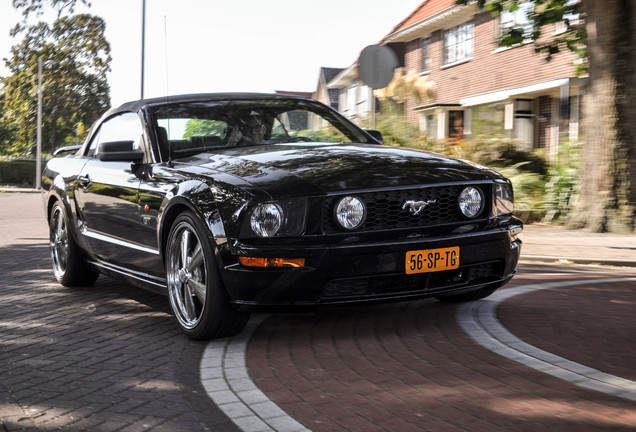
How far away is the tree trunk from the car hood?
6892 millimetres

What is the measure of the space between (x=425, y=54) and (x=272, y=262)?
2715cm

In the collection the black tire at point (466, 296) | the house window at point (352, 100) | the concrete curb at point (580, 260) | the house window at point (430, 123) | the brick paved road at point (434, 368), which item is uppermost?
the house window at point (352, 100)

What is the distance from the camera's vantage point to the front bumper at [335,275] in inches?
191

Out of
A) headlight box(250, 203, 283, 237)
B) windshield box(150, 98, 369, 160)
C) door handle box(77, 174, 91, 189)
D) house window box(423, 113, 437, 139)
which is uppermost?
house window box(423, 113, 437, 139)

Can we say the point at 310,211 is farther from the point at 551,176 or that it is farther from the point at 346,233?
the point at 551,176

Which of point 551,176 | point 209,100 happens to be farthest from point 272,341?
point 551,176

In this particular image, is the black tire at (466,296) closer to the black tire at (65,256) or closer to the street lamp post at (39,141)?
the black tire at (65,256)

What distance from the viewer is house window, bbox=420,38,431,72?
3075 centimetres

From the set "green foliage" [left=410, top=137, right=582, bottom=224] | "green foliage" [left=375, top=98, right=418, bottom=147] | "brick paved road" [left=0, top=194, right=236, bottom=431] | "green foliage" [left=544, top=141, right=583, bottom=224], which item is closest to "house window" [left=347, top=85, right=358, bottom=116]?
"green foliage" [left=375, top=98, right=418, bottom=147]

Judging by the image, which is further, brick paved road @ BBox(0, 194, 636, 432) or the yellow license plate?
the yellow license plate

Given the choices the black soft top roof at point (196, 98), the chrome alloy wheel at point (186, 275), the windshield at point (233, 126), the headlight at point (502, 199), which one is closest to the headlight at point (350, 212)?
the chrome alloy wheel at point (186, 275)

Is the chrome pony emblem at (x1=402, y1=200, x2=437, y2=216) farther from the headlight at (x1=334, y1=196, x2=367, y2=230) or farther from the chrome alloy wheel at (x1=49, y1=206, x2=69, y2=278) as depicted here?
the chrome alloy wheel at (x1=49, y1=206, x2=69, y2=278)

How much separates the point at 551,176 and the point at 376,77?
3859 mm

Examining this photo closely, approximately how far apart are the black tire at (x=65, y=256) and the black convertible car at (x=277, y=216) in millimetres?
885
